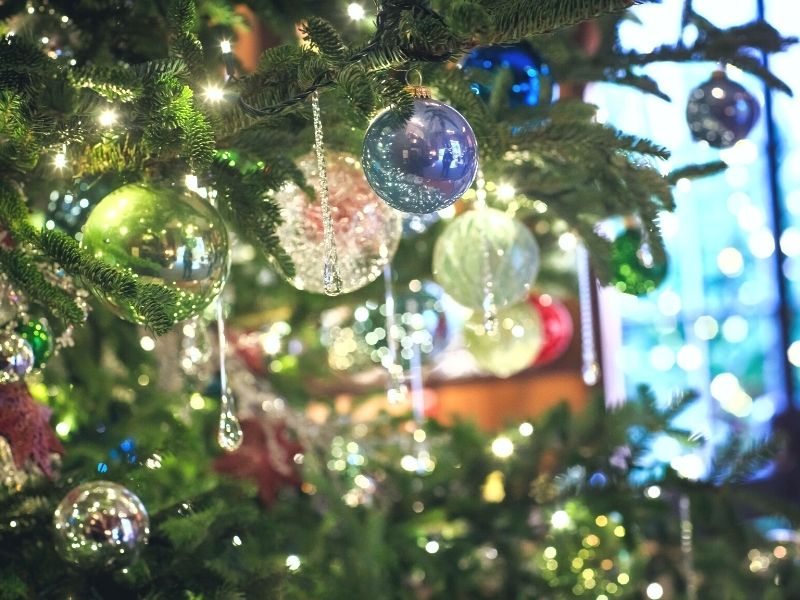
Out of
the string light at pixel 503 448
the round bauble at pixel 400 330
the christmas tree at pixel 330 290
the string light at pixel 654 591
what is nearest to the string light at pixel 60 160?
the christmas tree at pixel 330 290

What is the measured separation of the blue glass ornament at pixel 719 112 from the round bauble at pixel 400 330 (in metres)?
0.51

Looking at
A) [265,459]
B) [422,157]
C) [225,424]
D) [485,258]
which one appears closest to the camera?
[422,157]

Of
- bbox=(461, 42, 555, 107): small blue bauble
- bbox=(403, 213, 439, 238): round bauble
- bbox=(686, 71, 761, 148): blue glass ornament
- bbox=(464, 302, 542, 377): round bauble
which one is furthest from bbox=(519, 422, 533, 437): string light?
bbox=(461, 42, 555, 107): small blue bauble

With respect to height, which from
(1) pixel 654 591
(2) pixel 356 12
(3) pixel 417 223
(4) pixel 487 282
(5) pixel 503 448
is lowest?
(1) pixel 654 591

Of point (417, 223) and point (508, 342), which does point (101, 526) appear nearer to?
point (417, 223)

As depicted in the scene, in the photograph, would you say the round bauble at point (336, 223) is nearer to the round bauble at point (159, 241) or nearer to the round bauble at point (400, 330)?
the round bauble at point (159, 241)

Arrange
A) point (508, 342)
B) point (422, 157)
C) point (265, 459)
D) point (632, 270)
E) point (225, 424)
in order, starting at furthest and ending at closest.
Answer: point (265, 459)
point (508, 342)
point (632, 270)
point (225, 424)
point (422, 157)

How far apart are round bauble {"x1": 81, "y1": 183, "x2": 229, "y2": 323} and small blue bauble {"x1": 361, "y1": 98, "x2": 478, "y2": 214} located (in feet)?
0.51

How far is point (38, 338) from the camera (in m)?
0.94

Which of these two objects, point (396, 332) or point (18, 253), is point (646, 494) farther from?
point (18, 253)

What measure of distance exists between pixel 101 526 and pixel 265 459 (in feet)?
2.79

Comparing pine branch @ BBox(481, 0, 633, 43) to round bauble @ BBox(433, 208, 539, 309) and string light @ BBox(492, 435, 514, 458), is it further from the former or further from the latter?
string light @ BBox(492, 435, 514, 458)

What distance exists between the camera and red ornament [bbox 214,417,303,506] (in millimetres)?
1700

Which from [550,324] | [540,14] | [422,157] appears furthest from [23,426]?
[550,324]
